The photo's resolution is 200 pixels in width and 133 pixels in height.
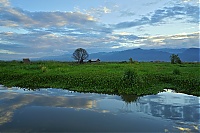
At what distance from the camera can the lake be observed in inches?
398

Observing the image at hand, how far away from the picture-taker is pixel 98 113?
41.2ft

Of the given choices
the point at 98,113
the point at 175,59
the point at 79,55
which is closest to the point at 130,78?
the point at 98,113

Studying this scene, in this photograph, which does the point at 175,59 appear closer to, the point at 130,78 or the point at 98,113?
the point at 130,78

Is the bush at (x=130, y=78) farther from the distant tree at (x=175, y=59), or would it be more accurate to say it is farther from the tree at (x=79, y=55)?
the distant tree at (x=175, y=59)

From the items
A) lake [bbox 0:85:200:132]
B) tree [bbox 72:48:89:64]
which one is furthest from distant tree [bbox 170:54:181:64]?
lake [bbox 0:85:200:132]

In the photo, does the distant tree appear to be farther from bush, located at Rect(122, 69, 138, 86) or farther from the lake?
the lake

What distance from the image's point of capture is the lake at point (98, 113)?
1012 cm

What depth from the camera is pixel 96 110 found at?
13266mm

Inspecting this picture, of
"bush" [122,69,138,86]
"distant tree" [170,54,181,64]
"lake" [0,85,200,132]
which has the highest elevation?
"distant tree" [170,54,181,64]

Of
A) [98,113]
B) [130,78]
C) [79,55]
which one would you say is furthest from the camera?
[79,55]

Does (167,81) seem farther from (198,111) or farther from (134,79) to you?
(198,111)

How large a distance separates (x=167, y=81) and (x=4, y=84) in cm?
1817

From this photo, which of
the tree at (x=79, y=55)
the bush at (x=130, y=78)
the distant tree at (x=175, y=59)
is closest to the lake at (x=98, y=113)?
the bush at (x=130, y=78)

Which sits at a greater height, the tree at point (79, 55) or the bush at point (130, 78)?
the tree at point (79, 55)
